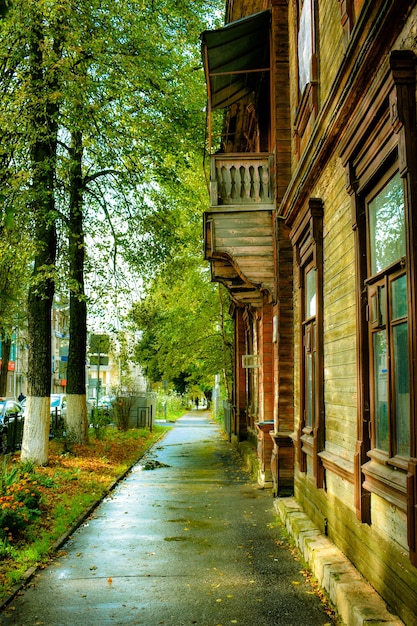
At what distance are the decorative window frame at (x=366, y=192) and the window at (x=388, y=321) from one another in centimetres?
11

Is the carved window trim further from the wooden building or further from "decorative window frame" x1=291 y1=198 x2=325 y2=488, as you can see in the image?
"decorative window frame" x1=291 y1=198 x2=325 y2=488

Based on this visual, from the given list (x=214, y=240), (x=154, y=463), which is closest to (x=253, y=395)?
(x=154, y=463)

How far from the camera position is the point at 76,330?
1678cm

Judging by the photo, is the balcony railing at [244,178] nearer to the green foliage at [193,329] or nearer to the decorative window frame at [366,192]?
the decorative window frame at [366,192]

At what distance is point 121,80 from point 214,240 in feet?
14.6

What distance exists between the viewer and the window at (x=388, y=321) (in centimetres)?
438

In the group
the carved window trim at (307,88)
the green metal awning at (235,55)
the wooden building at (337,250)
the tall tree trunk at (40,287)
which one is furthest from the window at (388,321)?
the tall tree trunk at (40,287)

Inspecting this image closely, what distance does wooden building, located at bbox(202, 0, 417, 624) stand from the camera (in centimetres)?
420

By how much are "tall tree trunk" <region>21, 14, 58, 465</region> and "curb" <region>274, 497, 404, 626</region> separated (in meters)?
6.42

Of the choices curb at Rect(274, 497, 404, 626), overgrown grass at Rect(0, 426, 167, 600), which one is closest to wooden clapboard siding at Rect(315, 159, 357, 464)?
curb at Rect(274, 497, 404, 626)

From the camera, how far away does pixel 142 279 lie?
17.5 metres

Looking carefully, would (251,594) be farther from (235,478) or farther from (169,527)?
(235,478)

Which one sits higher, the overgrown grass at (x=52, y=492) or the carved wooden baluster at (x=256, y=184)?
the carved wooden baluster at (x=256, y=184)

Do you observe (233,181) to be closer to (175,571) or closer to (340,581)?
(175,571)
